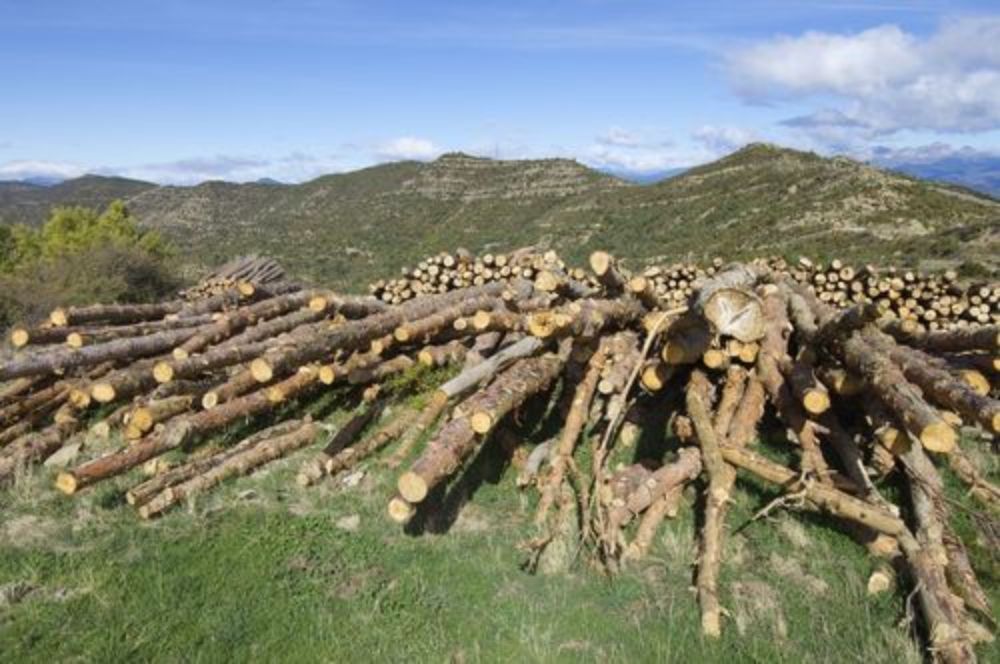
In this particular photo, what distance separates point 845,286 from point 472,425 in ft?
34.2

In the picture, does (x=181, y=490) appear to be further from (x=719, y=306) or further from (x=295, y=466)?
(x=719, y=306)

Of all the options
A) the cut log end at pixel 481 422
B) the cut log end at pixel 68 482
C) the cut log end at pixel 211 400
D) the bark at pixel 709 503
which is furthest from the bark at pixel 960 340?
the cut log end at pixel 68 482

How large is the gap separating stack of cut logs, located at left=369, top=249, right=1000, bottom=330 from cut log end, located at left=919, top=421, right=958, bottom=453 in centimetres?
764

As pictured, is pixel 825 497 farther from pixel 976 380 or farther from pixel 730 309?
pixel 976 380

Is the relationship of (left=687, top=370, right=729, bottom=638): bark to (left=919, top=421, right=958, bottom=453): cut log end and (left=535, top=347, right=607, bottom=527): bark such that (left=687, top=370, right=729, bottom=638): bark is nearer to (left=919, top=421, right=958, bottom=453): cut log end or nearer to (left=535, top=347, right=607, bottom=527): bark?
(left=535, top=347, right=607, bottom=527): bark

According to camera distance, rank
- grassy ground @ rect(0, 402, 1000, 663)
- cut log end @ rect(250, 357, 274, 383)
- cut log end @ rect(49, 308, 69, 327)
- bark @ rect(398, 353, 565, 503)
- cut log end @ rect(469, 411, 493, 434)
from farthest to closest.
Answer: cut log end @ rect(49, 308, 69, 327)
cut log end @ rect(250, 357, 274, 383)
cut log end @ rect(469, 411, 493, 434)
bark @ rect(398, 353, 565, 503)
grassy ground @ rect(0, 402, 1000, 663)

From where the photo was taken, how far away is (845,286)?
14055mm

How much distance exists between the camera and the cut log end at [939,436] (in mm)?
5052

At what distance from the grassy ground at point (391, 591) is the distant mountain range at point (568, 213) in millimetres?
22344

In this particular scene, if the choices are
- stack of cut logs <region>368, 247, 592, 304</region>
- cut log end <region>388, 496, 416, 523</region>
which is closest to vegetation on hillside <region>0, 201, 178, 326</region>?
stack of cut logs <region>368, 247, 592, 304</region>

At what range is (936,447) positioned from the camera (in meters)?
5.12

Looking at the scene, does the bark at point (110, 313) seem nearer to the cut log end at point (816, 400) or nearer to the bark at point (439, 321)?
the bark at point (439, 321)

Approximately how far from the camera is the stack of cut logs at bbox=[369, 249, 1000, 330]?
12.9 meters

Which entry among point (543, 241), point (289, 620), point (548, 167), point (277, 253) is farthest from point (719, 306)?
point (548, 167)
